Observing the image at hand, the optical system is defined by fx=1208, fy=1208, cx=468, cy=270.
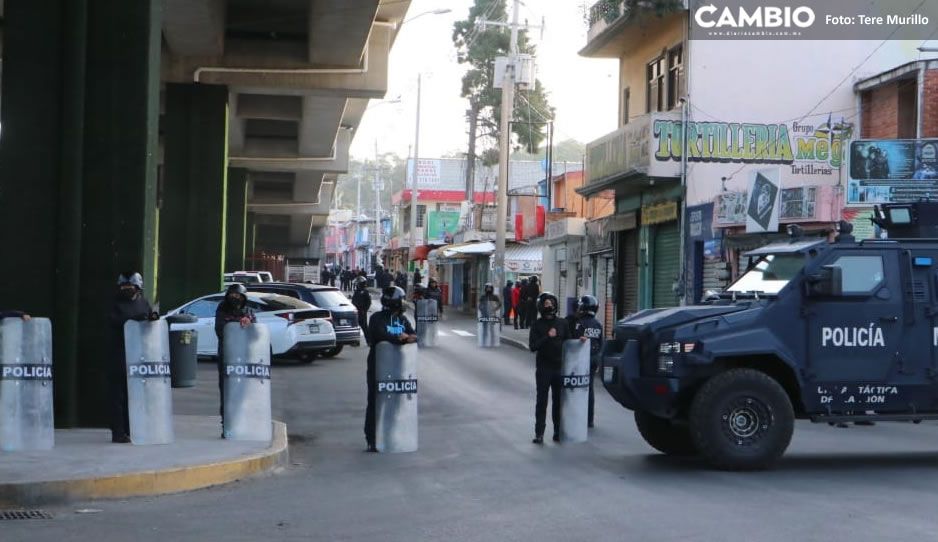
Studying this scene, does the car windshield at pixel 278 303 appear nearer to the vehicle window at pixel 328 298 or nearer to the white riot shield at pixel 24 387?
the vehicle window at pixel 328 298

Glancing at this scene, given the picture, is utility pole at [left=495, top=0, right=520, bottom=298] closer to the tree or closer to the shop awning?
the shop awning

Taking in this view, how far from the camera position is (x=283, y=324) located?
80.7 ft

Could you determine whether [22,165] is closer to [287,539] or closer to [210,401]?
[210,401]

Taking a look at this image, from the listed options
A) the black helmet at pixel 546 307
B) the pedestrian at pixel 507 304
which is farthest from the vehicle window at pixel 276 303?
the pedestrian at pixel 507 304

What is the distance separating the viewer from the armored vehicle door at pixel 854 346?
462 inches

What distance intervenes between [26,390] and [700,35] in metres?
22.2

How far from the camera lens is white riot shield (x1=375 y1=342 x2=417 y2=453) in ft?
40.7

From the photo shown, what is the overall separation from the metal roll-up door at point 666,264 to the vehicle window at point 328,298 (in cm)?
848

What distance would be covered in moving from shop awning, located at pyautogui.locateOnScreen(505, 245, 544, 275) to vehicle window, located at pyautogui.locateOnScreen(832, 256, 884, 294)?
4139cm

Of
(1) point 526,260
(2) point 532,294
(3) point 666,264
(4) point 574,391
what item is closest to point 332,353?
(3) point 666,264

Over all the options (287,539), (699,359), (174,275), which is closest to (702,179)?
(174,275)

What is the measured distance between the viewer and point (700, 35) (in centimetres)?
2992

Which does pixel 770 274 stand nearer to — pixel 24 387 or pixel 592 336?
pixel 592 336

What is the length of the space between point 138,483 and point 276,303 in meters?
15.3
